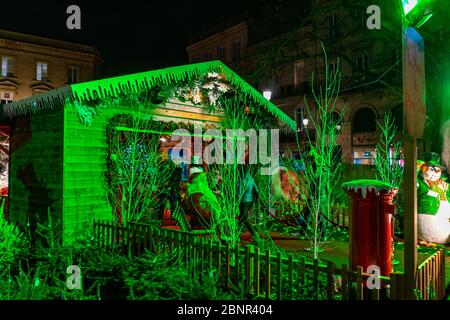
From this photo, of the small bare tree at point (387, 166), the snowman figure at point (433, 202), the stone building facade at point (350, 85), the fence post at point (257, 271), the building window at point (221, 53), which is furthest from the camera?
the building window at point (221, 53)

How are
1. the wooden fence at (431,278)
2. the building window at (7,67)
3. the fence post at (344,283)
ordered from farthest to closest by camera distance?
the building window at (7,67), the wooden fence at (431,278), the fence post at (344,283)

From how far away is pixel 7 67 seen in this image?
124 ft

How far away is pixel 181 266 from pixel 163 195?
15.3 feet

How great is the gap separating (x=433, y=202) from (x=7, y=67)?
42.3 meters

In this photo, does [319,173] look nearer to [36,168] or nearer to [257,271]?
[257,271]

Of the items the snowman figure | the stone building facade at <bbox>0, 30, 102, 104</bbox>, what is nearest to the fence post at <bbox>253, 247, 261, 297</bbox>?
the snowman figure

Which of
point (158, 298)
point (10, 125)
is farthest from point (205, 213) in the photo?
point (10, 125)

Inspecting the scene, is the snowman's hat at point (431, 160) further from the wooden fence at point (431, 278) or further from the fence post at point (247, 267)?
the fence post at point (247, 267)

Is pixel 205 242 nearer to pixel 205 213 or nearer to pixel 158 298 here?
pixel 158 298

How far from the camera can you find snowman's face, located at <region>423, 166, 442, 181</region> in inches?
329

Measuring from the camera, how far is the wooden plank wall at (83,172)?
771cm

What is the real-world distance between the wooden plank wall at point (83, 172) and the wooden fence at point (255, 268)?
1296 mm

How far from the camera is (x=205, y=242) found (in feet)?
18.8

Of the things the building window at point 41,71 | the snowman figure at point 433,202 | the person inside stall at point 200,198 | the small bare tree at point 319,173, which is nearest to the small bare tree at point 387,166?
the snowman figure at point 433,202
